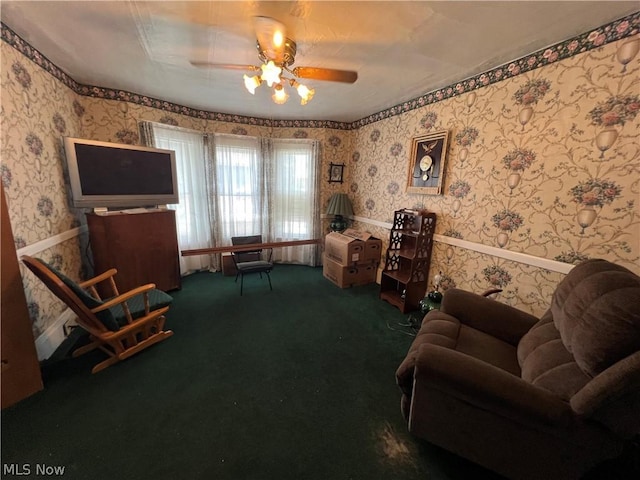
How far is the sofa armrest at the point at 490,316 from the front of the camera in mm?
1632

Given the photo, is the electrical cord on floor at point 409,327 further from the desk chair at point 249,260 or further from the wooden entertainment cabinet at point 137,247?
the wooden entertainment cabinet at point 137,247

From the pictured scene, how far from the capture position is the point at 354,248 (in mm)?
3293

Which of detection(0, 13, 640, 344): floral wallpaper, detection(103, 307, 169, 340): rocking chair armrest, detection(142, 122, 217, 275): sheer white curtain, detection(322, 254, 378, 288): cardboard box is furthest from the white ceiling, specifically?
detection(322, 254, 378, 288): cardboard box

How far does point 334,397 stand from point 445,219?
6.45 ft

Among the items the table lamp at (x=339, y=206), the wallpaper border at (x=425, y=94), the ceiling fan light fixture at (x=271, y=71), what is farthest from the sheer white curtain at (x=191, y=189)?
the ceiling fan light fixture at (x=271, y=71)

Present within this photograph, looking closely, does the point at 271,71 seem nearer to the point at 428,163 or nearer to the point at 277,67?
the point at 277,67

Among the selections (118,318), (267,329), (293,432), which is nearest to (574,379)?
(293,432)

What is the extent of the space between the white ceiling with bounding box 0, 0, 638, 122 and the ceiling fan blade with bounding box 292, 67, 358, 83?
23 centimetres

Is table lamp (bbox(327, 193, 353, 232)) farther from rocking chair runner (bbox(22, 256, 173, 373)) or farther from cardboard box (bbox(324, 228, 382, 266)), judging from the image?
rocking chair runner (bbox(22, 256, 173, 373))

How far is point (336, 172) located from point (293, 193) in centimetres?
77

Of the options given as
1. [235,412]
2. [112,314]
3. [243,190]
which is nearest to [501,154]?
[235,412]

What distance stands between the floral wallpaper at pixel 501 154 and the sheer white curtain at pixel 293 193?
59.0 inches

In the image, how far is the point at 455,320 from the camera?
1739 mm

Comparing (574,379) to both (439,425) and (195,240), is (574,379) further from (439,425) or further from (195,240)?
(195,240)
